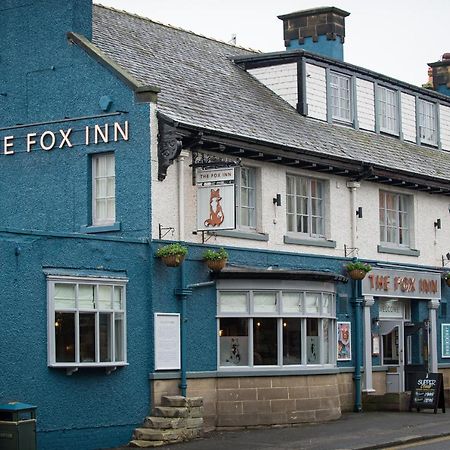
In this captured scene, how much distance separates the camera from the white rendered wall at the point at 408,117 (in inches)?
1330

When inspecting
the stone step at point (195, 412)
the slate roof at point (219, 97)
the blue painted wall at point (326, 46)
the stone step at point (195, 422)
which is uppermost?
the blue painted wall at point (326, 46)

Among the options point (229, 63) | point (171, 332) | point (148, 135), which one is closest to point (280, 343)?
point (171, 332)

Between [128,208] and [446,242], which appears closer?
[128,208]

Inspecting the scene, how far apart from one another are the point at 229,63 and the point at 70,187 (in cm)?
753

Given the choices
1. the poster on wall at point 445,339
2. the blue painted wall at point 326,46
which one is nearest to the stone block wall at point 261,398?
the poster on wall at point 445,339

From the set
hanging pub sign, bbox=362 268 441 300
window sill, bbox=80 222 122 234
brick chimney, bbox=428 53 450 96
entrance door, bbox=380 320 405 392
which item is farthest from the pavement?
brick chimney, bbox=428 53 450 96

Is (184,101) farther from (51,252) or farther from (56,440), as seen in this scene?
(56,440)

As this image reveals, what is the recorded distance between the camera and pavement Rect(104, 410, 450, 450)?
22.2m

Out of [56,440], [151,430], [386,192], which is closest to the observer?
[56,440]

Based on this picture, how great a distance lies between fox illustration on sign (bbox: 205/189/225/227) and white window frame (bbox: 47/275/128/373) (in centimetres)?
239

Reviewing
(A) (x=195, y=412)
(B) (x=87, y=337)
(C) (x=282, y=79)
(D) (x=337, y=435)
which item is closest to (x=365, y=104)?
(C) (x=282, y=79)

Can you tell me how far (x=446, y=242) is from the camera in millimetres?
33281

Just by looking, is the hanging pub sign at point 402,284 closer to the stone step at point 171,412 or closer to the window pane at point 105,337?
the stone step at point 171,412

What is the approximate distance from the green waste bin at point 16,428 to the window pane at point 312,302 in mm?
8504
